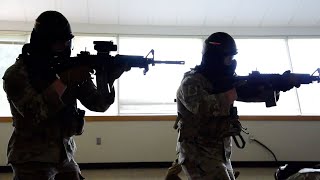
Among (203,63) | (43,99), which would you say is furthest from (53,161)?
(203,63)

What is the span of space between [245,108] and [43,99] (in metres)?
3.26

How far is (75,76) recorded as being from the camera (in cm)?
146

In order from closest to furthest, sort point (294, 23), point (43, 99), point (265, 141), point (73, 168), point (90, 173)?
point (43, 99) → point (73, 168) → point (90, 173) → point (265, 141) → point (294, 23)

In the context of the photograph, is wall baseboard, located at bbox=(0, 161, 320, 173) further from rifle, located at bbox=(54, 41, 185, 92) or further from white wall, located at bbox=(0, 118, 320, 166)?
rifle, located at bbox=(54, 41, 185, 92)

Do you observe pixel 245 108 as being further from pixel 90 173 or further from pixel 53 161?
pixel 53 161

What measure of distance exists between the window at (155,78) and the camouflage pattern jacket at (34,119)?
8.48ft

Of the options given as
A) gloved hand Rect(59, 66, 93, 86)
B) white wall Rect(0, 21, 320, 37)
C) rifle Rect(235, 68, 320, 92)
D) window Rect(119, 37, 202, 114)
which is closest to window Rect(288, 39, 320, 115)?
white wall Rect(0, 21, 320, 37)

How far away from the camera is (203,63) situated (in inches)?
79.2

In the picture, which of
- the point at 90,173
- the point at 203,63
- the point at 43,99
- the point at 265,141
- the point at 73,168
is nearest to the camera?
the point at 43,99

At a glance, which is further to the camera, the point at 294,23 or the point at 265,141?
the point at 294,23

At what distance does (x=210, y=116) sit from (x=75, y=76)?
0.79m

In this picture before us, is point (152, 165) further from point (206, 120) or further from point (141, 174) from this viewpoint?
point (206, 120)

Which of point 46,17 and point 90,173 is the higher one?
point 46,17

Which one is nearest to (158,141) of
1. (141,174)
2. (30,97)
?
(141,174)
